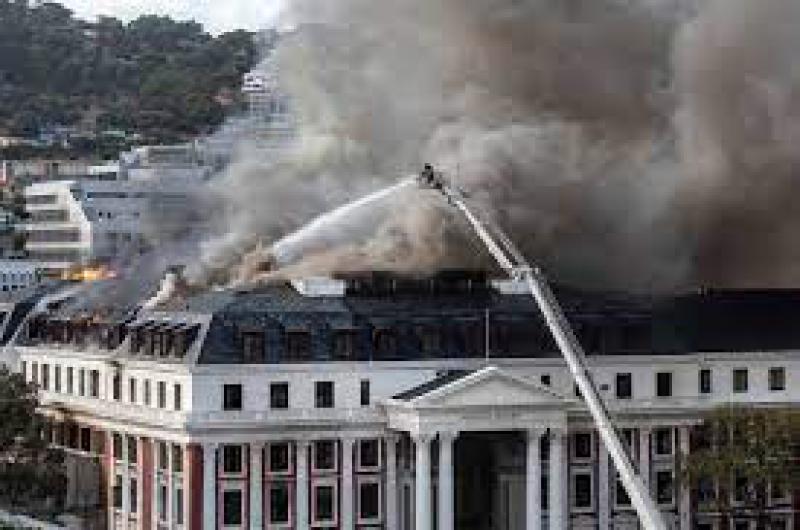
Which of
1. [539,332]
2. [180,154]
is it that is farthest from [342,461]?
[180,154]

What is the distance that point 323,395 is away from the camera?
2418 inches

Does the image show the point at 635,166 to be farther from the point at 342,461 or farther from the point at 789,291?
the point at 342,461

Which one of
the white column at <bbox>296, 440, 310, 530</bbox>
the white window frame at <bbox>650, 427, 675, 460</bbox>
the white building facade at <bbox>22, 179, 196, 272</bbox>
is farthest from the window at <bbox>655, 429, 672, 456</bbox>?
the white building facade at <bbox>22, 179, 196, 272</bbox>

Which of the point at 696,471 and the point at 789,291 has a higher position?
the point at 789,291

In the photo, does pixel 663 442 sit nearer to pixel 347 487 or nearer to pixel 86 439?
pixel 347 487

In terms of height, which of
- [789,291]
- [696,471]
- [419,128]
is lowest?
[696,471]

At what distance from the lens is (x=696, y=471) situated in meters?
61.5

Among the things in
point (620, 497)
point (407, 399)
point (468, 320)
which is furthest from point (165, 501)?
point (620, 497)

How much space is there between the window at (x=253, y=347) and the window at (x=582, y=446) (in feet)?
31.0

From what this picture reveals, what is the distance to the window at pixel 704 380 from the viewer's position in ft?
215

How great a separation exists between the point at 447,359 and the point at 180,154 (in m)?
105

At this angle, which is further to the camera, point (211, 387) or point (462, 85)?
point (462, 85)

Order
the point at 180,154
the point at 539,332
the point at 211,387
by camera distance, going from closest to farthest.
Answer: the point at 211,387 → the point at 539,332 → the point at 180,154

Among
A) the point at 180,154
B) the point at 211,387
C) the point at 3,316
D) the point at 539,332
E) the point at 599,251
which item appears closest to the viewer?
the point at 211,387
